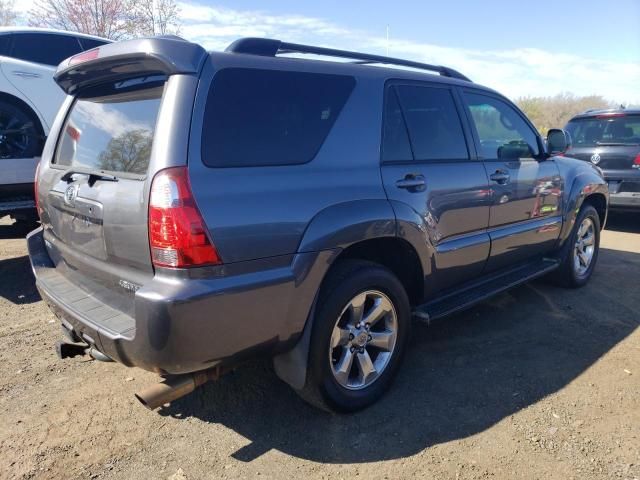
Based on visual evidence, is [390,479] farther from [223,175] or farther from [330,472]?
[223,175]

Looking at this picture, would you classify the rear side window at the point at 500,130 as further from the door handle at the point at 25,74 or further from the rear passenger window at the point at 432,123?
the door handle at the point at 25,74

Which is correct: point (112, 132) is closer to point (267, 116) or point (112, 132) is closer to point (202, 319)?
point (267, 116)

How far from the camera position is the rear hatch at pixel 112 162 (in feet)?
7.19

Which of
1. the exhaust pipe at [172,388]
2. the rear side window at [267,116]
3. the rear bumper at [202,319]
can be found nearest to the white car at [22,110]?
the rear bumper at [202,319]

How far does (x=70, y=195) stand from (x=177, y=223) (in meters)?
0.94

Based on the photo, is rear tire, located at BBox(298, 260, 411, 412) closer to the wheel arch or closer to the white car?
the white car

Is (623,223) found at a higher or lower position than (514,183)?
lower

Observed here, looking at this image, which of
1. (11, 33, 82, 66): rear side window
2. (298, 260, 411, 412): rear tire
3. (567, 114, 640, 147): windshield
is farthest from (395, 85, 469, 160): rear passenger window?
(567, 114, 640, 147): windshield

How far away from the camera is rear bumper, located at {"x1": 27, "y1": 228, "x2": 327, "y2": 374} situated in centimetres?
209

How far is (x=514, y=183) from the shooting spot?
12.9 ft

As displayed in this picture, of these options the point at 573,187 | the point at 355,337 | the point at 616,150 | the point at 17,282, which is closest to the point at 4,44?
the point at 17,282

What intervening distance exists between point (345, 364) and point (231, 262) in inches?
39.6

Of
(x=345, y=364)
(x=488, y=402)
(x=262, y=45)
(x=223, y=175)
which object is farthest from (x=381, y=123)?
(x=488, y=402)

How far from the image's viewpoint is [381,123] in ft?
9.70
